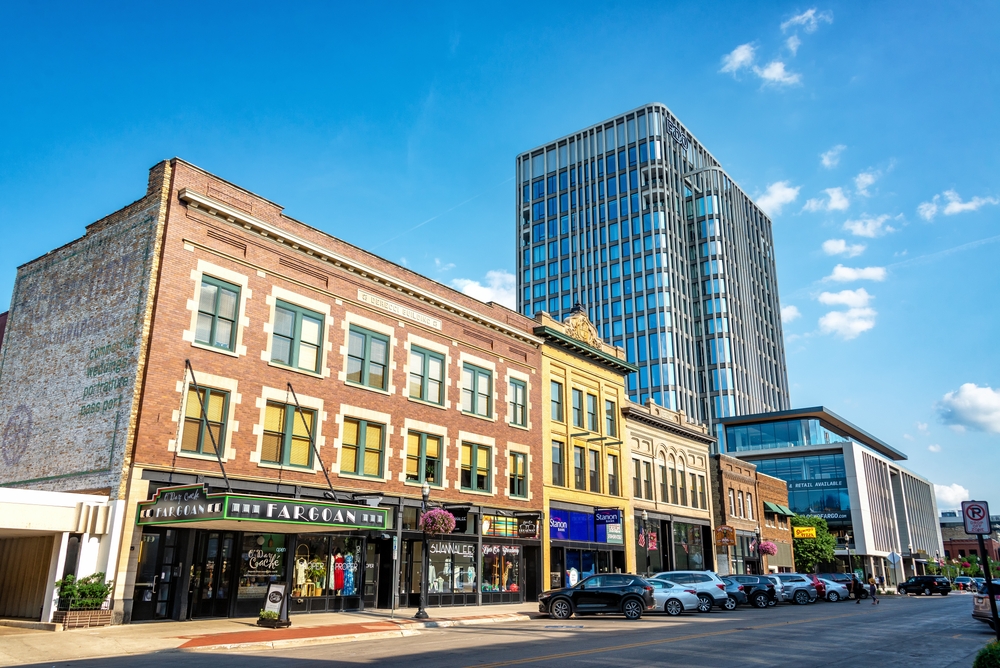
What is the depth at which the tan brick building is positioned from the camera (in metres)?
21.6

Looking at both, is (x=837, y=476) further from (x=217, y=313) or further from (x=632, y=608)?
(x=217, y=313)

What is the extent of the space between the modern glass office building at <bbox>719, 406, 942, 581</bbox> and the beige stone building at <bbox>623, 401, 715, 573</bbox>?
4368cm

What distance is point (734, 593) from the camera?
3497 cm

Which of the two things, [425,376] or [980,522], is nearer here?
[980,522]

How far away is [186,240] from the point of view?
23.5m

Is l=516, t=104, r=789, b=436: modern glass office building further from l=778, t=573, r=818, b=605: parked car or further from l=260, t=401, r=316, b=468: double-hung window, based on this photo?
l=260, t=401, r=316, b=468: double-hung window

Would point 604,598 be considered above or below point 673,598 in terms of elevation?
above

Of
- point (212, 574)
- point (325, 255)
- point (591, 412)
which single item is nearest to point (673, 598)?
point (591, 412)

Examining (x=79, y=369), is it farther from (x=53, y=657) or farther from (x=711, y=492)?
(x=711, y=492)

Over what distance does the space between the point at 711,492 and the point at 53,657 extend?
150 feet

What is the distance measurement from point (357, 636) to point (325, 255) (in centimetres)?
1336

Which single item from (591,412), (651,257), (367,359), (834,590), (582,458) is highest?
(651,257)

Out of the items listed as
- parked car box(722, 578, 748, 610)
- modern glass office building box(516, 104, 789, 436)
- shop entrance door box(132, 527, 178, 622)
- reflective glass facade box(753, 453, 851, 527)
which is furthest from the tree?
shop entrance door box(132, 527, 178, 622)

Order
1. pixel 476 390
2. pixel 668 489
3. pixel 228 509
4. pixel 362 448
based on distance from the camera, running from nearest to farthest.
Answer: pixel 228 509 → pixel 362 448 → pixel 476 390 → pixel 668 489
